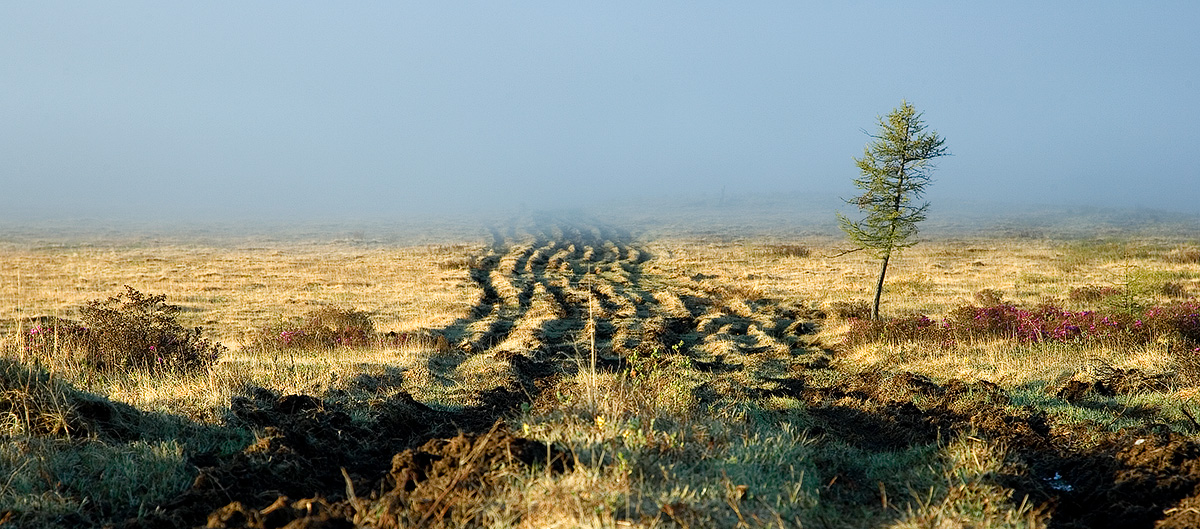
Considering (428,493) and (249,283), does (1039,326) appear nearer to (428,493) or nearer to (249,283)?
(428,493)

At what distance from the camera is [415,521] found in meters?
4.22

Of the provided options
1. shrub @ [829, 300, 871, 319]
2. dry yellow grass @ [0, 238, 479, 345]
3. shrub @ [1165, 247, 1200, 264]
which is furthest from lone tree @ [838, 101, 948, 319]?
shrub @ [1165, 247, 1200, 264]

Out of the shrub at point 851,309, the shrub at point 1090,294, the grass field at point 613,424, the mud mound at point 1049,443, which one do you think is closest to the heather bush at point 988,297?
the grass field at point 613,424

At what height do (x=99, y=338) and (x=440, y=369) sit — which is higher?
(x=99, y=338)

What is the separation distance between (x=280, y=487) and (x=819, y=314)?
1675 cm

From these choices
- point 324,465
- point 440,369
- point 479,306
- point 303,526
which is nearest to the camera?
point 303,526

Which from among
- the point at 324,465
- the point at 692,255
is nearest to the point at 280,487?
the point at 324,465

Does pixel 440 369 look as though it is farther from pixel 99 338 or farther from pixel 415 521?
pixel 415 521

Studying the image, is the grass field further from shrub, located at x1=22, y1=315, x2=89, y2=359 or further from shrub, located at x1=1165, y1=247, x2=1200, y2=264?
shrub, located at x1=1165, y1=247, x2=1200, y2=264

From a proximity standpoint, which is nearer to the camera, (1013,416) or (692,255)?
(1013,416)

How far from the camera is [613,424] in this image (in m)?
5.60

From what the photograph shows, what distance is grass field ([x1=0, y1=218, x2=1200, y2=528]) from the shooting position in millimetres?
4641

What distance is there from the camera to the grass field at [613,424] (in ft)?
15.2

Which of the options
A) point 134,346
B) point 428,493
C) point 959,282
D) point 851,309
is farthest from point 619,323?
point 959,282
